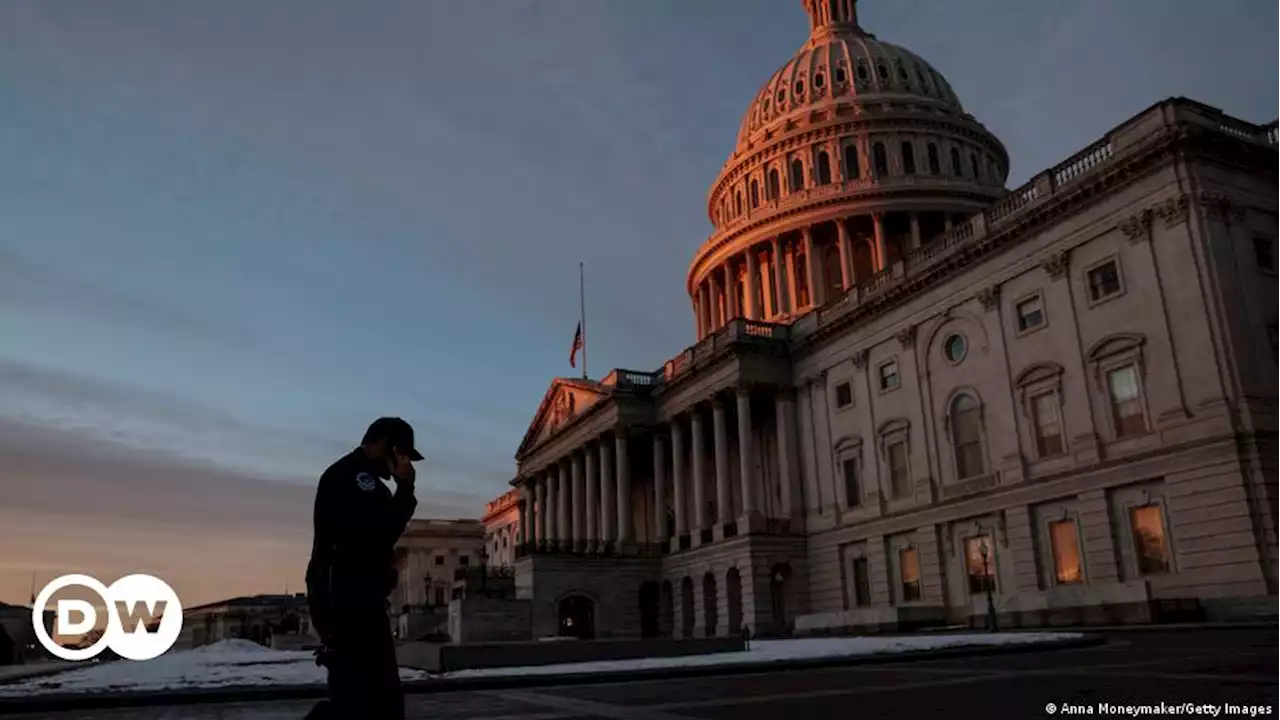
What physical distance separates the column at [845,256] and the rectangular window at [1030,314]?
30.6 m

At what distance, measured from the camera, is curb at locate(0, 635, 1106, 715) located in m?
15.8

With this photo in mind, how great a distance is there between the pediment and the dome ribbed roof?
2978 centimetres

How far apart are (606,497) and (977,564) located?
29175 mm

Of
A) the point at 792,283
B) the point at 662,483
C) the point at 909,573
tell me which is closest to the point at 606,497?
the point at 662,483

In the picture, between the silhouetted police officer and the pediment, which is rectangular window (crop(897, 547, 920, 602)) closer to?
the pediment

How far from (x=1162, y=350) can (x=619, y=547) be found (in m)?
36.3

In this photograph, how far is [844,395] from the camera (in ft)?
165

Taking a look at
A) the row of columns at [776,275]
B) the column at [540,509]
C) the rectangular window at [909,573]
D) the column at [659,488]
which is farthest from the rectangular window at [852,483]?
the column at [540,509]

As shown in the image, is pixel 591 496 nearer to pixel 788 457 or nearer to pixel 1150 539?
pixel 788 457

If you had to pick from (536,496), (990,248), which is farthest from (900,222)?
(536,496)

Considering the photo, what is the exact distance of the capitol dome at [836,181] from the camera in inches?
2835

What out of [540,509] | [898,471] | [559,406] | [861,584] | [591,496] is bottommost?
[861,584]

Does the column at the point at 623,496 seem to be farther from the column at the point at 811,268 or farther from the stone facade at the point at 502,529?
the stone facade at the point at 502,529

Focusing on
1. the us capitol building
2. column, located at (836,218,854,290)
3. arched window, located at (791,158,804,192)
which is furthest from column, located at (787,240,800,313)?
arched window, located at (791,158,804,192)
